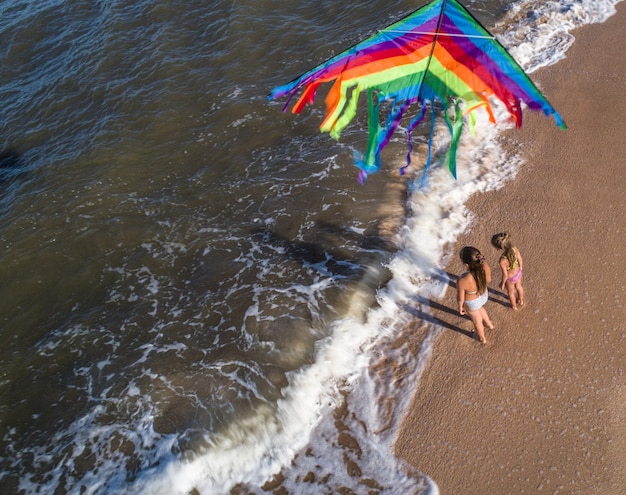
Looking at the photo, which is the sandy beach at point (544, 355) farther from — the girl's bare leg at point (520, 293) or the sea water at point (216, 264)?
the sea water at point (216, 264)

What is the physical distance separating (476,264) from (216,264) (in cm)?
471

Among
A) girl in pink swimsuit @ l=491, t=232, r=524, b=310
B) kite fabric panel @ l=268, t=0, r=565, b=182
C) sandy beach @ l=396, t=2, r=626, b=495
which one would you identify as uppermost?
kite fabric panel @ l=268, t=0, r=565, b=182

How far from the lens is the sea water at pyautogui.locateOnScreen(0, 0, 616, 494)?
6.61m

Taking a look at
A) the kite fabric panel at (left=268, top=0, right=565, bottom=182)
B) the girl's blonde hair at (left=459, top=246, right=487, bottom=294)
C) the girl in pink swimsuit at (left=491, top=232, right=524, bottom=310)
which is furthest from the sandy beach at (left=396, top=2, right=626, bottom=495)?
the kite fabric panel at (left=268, top=0, right=565, bottom=182)

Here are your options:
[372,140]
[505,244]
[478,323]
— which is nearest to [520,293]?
[478,323]

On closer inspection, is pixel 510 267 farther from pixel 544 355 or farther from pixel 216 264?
pixel 216 264

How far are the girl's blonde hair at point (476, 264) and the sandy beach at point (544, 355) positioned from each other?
3.18 feet

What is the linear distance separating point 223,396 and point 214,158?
592 cm

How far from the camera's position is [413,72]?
5.91 metres

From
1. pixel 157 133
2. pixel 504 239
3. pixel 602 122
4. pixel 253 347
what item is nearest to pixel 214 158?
pixel 157 133

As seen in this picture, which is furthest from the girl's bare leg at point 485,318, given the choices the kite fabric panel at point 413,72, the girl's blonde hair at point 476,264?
the kite fabric panel at point 413,72

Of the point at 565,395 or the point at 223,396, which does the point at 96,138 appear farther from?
the point at 565,395

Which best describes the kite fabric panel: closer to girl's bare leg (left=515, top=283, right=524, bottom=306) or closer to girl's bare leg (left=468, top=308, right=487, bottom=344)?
girl's bare leg (left=468, top=308, right=487, bottom=344)

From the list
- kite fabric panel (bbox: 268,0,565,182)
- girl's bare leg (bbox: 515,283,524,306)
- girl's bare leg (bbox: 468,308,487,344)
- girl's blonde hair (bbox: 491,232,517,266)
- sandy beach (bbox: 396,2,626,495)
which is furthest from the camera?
girl's bare leg (bbox: 515,283,524,306)
